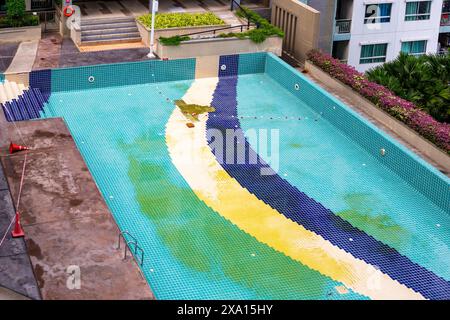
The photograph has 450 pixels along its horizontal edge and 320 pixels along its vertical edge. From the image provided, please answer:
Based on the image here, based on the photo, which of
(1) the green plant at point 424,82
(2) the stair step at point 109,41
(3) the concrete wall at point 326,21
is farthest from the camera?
(3) the concrete wall at point 326,21

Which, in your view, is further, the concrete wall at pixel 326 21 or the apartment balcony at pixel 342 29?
the apartment balcony at pixel 342 29

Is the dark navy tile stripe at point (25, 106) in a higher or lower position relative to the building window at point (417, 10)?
lower

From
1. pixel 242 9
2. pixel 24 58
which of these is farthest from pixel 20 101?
pixel 242 9

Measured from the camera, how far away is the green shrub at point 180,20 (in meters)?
34.4

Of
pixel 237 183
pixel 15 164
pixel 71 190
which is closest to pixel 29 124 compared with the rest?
pixel 15 164

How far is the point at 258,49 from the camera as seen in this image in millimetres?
34406

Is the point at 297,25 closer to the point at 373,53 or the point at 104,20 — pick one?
the point at 373,53

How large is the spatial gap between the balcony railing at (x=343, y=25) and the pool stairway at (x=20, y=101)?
49.7 ft

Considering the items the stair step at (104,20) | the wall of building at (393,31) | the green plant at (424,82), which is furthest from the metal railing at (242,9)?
the green plant at (424,82)

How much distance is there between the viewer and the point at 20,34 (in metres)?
34.1

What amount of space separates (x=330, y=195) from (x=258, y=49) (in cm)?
1066

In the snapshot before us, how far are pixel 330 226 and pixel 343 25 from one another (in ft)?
59.0

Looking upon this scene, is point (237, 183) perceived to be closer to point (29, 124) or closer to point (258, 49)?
point (29, 124)

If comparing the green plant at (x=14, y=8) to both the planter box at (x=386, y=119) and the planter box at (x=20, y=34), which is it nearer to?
the planter box at (x=20, y=34)
